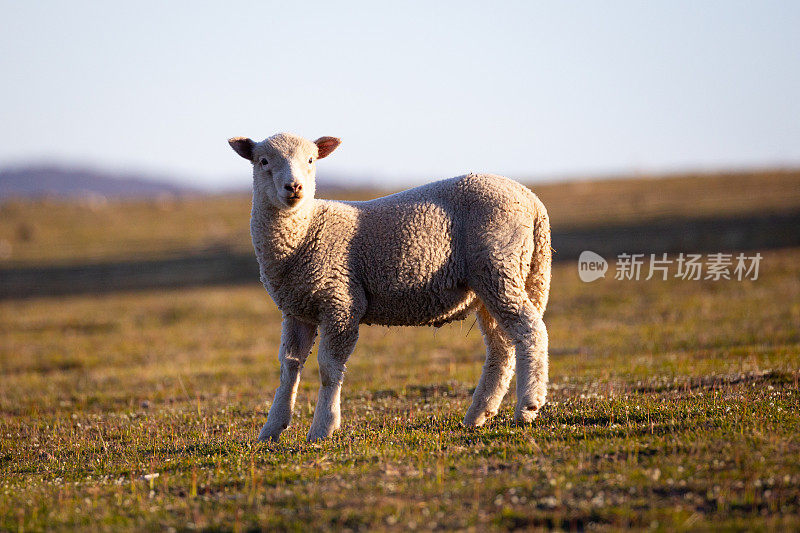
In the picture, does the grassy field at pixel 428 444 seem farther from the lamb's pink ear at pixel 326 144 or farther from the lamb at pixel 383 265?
the lamb's pink ear at pixel 326 144

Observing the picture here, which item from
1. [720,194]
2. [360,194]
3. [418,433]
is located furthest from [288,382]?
[360,194]

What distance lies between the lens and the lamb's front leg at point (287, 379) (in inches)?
343

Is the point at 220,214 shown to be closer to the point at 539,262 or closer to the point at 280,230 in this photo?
the point at 280,230

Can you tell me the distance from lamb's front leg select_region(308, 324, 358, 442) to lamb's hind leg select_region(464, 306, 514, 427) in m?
1.55

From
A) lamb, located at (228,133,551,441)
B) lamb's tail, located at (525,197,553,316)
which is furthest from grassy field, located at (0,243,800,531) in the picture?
lamb's tail, located at (525,197,553,316)

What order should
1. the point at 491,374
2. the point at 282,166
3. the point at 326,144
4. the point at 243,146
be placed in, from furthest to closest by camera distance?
the point at 491,374 < the point at 326,144 < the point at 243,146 < the point at 282,166

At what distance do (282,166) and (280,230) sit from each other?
0.72 metres

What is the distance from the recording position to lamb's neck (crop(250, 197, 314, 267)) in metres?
8.44

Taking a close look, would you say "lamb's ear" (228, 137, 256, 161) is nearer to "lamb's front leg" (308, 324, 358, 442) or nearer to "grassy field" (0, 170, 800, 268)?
"lamb's front leg" (308, 324, 358, 442)

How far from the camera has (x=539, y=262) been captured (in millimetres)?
8930

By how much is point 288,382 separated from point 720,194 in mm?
45838

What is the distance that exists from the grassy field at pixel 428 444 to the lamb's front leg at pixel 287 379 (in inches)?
7.7

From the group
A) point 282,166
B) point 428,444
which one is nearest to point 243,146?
point 282,166

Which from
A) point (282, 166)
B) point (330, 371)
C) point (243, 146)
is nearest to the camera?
point (282, 166)
